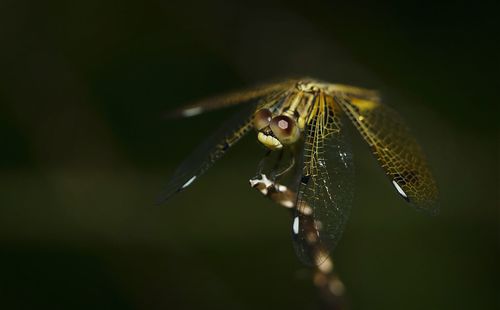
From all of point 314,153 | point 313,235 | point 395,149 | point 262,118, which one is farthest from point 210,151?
point 395,149

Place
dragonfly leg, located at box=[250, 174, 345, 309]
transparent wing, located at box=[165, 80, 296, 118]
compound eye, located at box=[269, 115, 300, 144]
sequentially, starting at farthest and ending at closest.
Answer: transparent wing, located at box=[165, 80, 296, 118]
compound eye, located at box=[269, 115, 300, 144]
dragonfly leg, located at box=[250, 174, 345, 309]

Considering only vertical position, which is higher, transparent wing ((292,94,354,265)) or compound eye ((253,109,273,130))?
compound eye ((253,109,273,130))

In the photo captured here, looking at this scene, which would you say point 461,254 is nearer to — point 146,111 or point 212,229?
point 212,229

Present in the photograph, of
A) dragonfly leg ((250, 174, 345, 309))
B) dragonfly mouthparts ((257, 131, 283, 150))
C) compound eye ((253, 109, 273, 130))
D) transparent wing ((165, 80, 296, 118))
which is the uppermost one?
transparent wing ((165, 80, 296, 118))

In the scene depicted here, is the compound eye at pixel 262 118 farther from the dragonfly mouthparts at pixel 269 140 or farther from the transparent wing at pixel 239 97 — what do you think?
the transparent wing at pixel 239 97

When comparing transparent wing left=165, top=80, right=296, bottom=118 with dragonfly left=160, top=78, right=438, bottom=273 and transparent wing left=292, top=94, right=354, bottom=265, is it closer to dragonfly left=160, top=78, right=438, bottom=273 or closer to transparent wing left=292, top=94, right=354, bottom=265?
dragonfly left=160, top=78, right=438, bottom=273

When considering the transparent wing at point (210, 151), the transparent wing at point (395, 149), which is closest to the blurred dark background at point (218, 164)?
the transparent wing at point (210, 151)

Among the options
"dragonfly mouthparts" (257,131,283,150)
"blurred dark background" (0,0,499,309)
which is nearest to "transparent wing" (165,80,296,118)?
"dragonfly mouthparts" (257,131,283,150)

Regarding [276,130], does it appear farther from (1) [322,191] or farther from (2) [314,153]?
(1) [322,191]

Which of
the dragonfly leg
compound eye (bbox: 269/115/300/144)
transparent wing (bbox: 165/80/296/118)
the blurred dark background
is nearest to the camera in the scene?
the dragonfly leg
